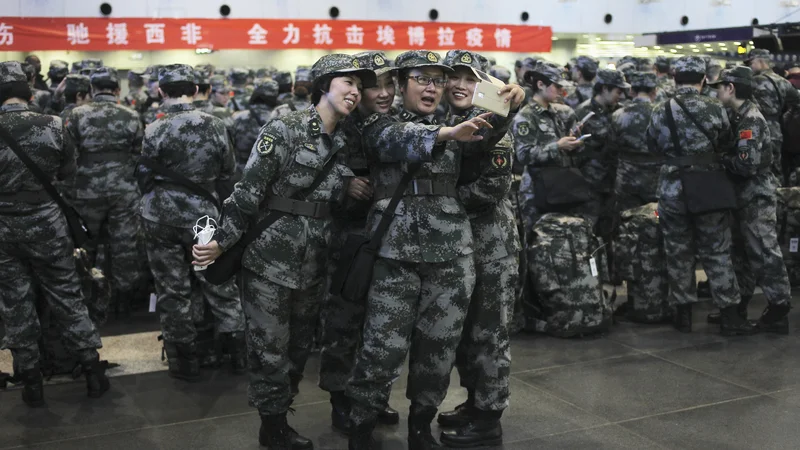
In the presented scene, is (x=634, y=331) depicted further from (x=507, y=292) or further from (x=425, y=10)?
(x=425, y=10)

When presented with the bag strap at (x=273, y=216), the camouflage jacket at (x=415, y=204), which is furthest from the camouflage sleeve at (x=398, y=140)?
the bag strap at (x=273, y=216)

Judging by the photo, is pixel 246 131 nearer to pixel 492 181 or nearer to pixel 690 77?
pixel 690 77

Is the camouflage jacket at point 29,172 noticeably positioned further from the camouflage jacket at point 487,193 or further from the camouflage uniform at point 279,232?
the camouflage jacket at point 487,193

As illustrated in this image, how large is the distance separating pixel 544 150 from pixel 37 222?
11.0 ft

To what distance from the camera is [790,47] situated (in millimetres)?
13266

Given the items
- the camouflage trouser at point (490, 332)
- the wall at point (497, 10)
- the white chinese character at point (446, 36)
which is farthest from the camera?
the white chinese character at point (446, 36)

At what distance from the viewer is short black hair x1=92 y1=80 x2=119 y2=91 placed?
727cm

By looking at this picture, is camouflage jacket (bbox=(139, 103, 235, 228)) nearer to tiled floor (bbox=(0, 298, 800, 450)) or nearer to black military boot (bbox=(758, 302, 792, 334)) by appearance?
tiled floor (bbox=(0, 298, 800, 450))

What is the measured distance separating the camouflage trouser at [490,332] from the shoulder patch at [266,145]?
1.16 meters

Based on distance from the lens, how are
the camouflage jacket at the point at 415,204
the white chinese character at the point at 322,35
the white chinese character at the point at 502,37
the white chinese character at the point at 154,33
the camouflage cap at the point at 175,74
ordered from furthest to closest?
the white chinese character at the point at 502,37, the white chinese character at the point at 322,35, the white chinese character at the point at 154,33, the camouflage cap at the point at 175,74, the camouflage jacket at the point at 415,204

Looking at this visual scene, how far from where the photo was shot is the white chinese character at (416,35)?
1800 cm

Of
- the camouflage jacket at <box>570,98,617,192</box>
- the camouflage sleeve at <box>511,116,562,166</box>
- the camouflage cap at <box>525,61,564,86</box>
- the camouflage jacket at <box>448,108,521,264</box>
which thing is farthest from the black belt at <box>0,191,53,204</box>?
the camouflage jacket at <box>570,98,617,192</box>

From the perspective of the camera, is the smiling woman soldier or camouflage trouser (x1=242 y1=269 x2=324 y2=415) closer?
the smiling woman soldier

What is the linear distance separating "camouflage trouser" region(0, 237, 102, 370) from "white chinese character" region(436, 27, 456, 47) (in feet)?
45.1
